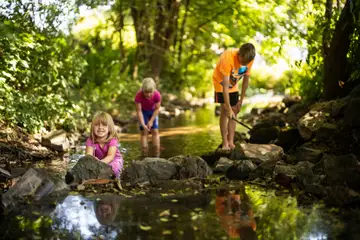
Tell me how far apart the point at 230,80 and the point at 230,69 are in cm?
31

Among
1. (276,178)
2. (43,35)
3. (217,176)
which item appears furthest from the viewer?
(43,35)

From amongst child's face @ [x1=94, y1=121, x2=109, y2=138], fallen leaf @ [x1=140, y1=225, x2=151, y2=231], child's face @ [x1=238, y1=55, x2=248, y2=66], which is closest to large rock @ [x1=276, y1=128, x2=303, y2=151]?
child's face @ [x1=238, y1=55, x2=248, y2=66]

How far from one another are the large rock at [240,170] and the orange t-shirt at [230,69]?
187 cm

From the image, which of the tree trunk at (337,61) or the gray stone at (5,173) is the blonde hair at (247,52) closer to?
the tree trunk at (337,61)

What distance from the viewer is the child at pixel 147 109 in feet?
30.2

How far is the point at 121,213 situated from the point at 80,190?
109cm

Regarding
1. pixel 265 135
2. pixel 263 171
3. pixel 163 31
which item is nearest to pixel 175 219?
pixel 263 171

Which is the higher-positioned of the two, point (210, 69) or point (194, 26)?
point (194, 26)

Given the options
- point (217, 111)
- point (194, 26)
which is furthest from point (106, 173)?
point (194, 26)

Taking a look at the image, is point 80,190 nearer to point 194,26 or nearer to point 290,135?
point 290,135

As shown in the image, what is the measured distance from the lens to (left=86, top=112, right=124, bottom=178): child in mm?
6480

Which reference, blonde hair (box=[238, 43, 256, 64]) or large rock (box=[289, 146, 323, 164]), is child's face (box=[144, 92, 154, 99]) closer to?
blonde hair (box=[238, 43, 256, 64])

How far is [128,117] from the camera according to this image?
14.3 metres

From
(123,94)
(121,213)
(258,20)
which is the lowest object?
(121,213)
